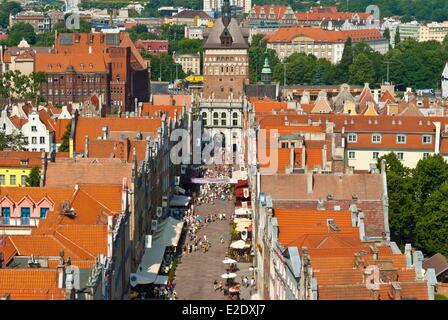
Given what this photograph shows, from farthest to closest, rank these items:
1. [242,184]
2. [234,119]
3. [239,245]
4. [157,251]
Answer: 1. [234,119]
2. [242,184]
3. [239,245]
4. [157,251]

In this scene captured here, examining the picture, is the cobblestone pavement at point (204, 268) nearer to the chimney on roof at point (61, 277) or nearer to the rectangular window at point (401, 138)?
the rectangular window at point (401, 138)

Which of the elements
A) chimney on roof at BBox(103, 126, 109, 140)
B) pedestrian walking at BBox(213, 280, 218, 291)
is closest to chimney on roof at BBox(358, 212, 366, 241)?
pedestrian walking at BBox(213, 280, 218, 291)

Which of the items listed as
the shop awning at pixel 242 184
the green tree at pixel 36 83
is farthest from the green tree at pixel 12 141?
the green tree at pixel 36 83

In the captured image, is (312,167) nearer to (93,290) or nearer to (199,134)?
(93,290)

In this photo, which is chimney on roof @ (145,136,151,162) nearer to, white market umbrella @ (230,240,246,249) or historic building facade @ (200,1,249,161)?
white market umbrella @ (230,240,246,249)

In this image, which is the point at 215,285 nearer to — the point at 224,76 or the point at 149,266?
the point at 149,266

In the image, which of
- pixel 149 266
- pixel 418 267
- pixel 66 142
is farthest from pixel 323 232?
pixel 66 142
